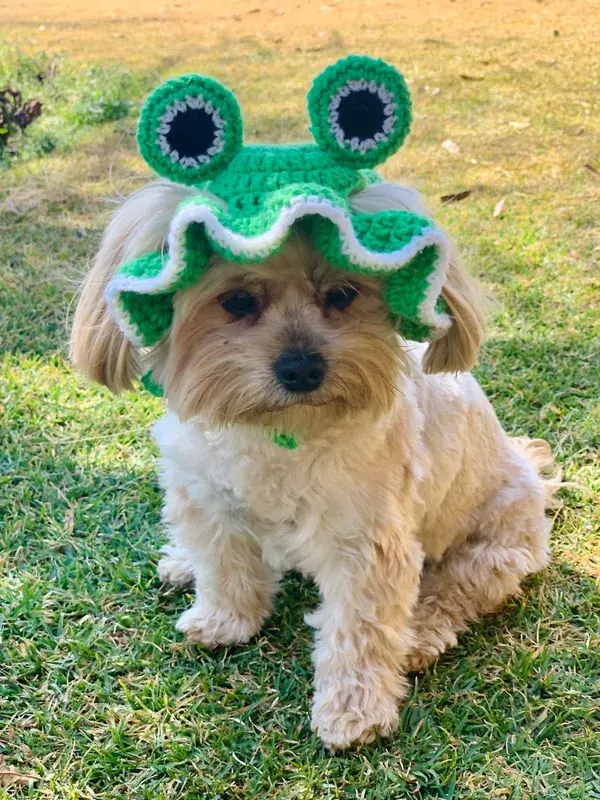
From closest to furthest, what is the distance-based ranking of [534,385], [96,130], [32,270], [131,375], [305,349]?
[305,349] → [131,375] → [534,385] → [32,270] → [96,130]

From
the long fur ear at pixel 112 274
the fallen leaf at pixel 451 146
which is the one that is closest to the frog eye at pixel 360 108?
the long fur ear at pixel 112 274

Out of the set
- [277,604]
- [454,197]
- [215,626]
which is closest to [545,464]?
[277,604]

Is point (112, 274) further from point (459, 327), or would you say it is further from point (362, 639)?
point (362, 639)

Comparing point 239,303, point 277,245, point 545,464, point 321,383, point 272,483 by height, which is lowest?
point 545,464

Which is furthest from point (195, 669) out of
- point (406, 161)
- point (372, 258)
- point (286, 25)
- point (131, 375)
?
point (286, 25)

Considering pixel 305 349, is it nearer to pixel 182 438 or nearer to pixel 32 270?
pixel 182 438

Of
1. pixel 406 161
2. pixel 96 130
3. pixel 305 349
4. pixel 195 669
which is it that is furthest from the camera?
pixel 96 130

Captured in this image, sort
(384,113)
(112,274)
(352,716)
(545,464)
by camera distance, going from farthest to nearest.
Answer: (545,464)
(352,716)
(112,274)
(384,113)
